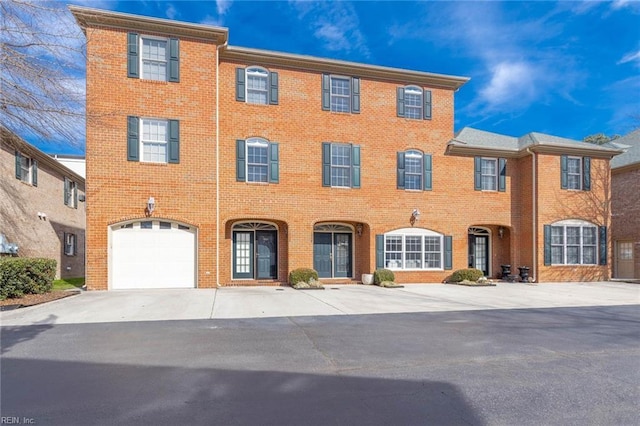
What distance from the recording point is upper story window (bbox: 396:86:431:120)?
56.4ft

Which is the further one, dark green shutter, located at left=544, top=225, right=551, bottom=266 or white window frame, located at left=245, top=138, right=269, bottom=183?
dark green shutter, located at left=544, top=225, right=551, bottom=266

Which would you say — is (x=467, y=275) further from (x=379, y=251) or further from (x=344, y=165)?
(x=344, y=165)

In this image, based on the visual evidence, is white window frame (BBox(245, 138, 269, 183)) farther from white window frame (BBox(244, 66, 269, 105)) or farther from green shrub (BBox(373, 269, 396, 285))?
green shrub (BBox(373, 269, 396, 285))

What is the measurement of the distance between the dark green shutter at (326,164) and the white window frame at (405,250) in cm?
348

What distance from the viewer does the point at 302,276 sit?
579 inches

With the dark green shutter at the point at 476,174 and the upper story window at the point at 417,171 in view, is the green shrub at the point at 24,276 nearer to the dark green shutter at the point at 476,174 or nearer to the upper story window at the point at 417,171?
the upper story window at the point at 417,171

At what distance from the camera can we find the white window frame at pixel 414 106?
17.2 metres

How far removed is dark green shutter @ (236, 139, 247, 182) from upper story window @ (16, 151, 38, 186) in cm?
887

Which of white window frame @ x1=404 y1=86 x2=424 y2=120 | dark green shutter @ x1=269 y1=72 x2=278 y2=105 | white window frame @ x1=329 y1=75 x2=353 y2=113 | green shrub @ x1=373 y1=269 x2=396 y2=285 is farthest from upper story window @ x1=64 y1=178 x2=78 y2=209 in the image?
white window frame @ x1=404 y1=86 x2=424 y2=120

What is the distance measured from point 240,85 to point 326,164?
4.60 meters

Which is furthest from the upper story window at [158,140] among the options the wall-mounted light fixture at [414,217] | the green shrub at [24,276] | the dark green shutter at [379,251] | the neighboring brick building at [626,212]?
the neighboring brick building at [626,212]

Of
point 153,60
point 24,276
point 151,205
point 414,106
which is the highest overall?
point 153,60

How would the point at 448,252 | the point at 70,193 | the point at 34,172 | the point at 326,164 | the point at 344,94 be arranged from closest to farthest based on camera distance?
1. the point at 326,164
2. the point at 344,94
3. the point at 34,172
4. the point at 448,252
5. the point at 70,193

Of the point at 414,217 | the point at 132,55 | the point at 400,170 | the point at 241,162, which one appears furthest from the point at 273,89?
the point at 414,217
